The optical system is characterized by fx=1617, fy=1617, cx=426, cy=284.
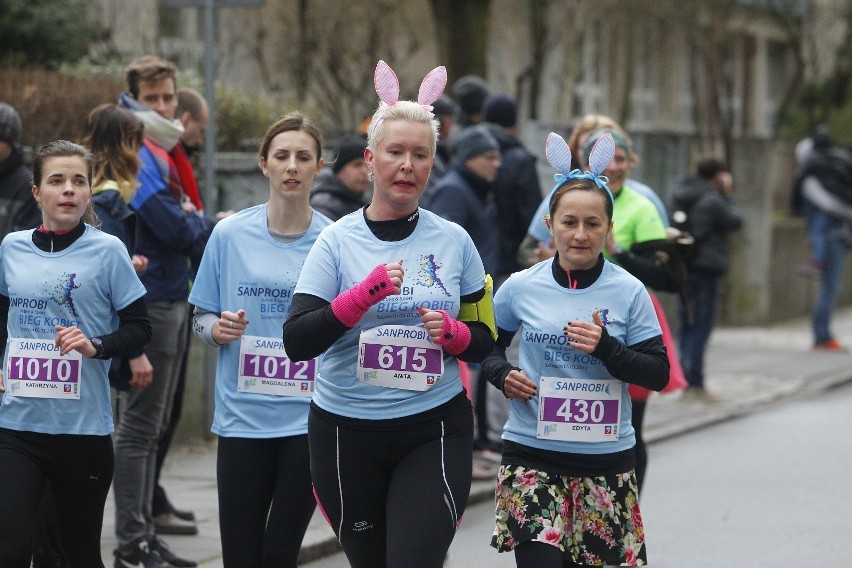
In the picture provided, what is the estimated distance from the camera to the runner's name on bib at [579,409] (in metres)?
5.21

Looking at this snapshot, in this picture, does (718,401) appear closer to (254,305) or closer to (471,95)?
(471,95)

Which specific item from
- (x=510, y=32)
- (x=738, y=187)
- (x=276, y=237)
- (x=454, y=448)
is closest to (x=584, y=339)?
(x=454, y=448)

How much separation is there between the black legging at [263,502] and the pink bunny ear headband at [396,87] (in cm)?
→ 125

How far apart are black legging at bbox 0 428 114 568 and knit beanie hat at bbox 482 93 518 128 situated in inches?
209

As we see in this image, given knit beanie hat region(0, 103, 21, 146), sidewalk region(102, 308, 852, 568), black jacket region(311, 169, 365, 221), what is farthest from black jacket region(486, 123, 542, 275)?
knit beanie hat region(0, 103, 21, 146)

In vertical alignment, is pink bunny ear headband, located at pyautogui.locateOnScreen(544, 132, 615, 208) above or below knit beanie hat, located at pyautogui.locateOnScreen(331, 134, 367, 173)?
above

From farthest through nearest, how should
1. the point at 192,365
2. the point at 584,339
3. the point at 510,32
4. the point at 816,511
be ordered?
the point at 510,32 < the point at 192,365 < the point at 816,511 < the point at 584,339

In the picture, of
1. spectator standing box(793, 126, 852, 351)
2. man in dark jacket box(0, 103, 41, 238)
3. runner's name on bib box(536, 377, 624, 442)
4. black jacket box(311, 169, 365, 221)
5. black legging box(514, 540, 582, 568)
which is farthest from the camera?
spectator standing box(793, 126, 852, 351)

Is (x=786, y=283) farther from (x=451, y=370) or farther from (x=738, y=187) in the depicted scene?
(x=451, y=370)

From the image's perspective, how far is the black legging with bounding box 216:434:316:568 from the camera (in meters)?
5.21

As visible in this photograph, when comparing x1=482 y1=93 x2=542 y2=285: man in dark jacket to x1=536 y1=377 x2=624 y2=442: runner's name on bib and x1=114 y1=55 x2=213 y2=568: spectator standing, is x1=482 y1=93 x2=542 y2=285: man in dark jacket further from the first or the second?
x1=536 y1=377 x2=624 y2=442: runner's name on bib

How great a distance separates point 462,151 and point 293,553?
174 inches

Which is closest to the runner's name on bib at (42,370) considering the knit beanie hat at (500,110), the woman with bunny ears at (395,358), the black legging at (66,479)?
the black legging at (66,479)

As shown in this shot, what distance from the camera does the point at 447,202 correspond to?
914 centimetres
